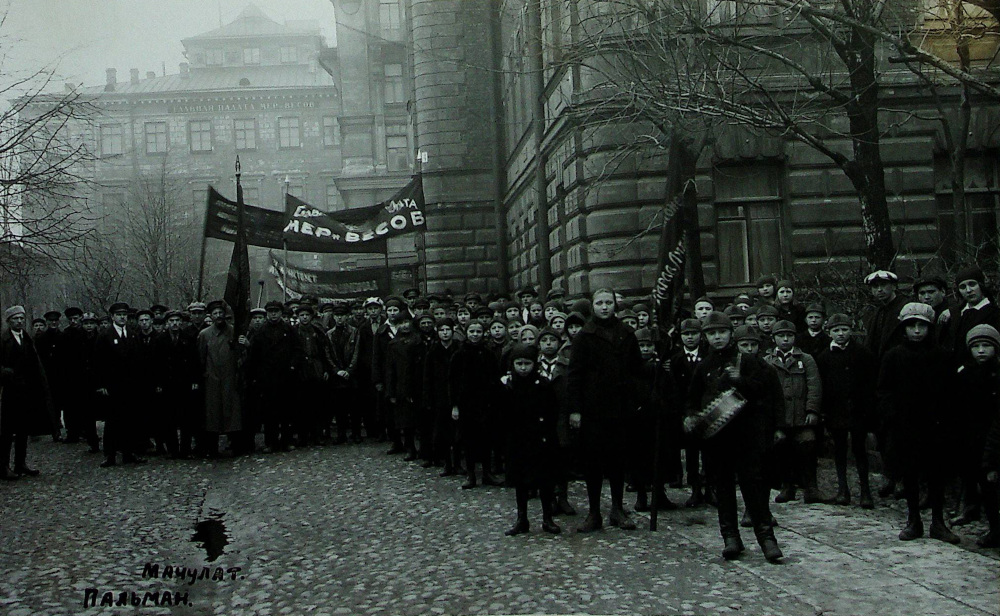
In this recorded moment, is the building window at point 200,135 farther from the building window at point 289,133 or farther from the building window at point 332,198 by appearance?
the building window at point 332,198

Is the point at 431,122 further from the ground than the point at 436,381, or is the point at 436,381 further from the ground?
the point at 431,122

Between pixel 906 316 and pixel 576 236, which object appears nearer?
pixel 906 316

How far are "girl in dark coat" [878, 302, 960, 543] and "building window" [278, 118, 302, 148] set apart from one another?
56.8 meters

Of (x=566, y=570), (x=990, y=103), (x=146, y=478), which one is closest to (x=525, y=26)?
(x=990, y=103)

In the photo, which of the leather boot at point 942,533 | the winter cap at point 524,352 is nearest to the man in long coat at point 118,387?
the winter cap at point 524,352

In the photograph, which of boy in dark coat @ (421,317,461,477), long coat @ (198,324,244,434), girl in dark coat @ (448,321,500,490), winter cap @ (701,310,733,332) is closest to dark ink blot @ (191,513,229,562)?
girl in dark coat @ (448,321,500,490)

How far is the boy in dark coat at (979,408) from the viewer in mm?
8070

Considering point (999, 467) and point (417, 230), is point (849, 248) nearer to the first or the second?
point (417, 230)

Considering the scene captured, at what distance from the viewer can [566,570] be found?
7695mm

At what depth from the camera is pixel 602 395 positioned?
30.7ft

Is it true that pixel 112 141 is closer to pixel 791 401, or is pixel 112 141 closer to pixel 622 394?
pixel 622 394

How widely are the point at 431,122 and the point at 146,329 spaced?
51.4 ft

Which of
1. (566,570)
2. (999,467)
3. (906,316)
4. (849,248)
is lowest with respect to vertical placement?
(566,570)

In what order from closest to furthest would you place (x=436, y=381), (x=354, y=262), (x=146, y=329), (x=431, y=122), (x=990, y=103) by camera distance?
(x=436, y=381)
(x=146, y=329)
(x=990, y=103)
(x=431, y=122)
(x=354, y=262)
